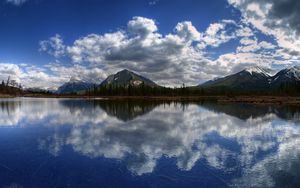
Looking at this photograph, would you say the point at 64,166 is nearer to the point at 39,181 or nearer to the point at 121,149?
the point at 39,181

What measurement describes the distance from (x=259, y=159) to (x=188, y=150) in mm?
4669

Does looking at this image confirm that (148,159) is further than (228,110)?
No

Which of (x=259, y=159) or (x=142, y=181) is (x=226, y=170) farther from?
(x=142, y=181)

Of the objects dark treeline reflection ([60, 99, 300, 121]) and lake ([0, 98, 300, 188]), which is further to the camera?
dark treeline reflection ([60, 99, 300, 121])

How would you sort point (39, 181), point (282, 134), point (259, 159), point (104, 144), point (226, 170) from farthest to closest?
point (282, 134) < point (104, 144) < point (259, 159) < point (226, 170) < point (39, 181)

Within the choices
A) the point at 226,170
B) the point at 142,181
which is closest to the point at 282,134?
the point at 226,170

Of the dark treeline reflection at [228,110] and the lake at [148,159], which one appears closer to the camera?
the lake at [148,159]

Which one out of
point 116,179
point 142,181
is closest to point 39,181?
point 116,179

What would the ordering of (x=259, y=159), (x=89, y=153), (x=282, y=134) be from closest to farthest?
(x=259, y=159) → (x=89, y=153) → (x=282, y=134)

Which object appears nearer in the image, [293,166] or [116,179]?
[116,179]

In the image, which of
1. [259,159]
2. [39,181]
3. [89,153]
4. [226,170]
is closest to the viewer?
→ [39,181]

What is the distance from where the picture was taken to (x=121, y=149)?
18.0m

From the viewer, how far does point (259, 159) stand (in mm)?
15703

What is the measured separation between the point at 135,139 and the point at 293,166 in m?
12.0
